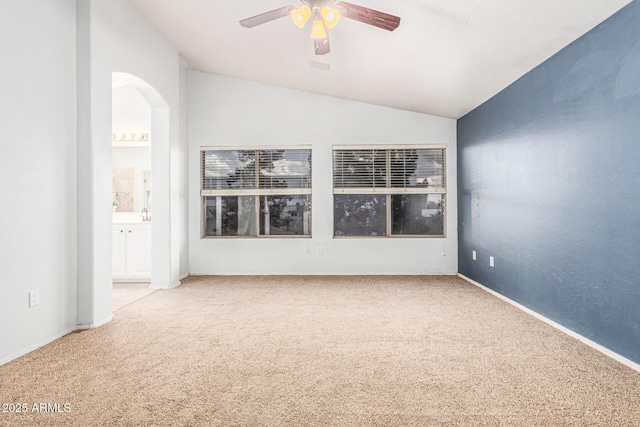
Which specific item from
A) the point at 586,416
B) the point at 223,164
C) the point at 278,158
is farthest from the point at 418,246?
the point at 586,416

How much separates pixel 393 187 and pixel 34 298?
452 cm

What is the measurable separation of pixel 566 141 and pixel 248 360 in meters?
3.05

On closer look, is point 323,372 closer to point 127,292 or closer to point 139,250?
point 127,292

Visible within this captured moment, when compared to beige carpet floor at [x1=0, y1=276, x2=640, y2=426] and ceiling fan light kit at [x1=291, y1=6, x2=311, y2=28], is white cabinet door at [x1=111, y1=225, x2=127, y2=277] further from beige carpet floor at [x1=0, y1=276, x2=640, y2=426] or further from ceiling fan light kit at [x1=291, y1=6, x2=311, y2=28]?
ceiling fan light kit at [x1=291, y1=6, x2=311, y2=28]

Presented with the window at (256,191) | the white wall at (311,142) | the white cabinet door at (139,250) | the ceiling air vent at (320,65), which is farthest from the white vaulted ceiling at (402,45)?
the white cabinet door at (139,250)

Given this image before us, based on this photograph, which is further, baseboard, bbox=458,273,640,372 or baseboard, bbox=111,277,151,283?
baseboard, bbox=111,277,151,283

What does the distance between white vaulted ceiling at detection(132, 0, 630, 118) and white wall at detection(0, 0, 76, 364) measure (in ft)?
4.26

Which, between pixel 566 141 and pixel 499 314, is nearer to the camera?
pixel 566 141

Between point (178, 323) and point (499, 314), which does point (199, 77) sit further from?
point (499, 314)

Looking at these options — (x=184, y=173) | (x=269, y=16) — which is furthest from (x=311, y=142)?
(x=269, y=16)

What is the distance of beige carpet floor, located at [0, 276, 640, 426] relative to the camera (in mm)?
1747

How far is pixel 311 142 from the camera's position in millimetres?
5438

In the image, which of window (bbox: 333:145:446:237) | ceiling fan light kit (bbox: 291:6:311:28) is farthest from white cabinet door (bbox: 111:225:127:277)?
ceiling fan light kit (bbox: 291:6:311:28)

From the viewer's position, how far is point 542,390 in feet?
6.47
